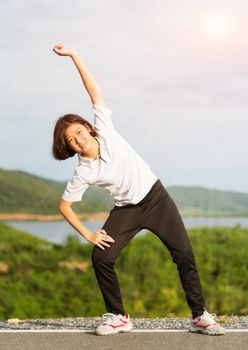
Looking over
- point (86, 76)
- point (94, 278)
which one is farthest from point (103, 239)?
point (94, 278)

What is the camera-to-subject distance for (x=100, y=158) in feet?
16.2

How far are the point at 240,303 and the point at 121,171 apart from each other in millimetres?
5733

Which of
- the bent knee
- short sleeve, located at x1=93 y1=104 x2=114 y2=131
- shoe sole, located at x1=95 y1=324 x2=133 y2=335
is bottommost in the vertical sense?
shoe sole, located at x1=95 y1=324 x2=133 y2=335

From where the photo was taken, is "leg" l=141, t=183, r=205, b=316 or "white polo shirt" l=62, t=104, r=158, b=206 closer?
"white polo shirt" l=62, t=104, r=158, b=206

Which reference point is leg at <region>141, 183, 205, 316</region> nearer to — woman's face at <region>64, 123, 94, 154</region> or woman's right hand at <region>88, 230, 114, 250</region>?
woman's right hand at <region>88, 230, 114, 250</region>

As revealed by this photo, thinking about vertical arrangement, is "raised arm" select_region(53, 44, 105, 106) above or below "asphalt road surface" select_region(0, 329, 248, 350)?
above

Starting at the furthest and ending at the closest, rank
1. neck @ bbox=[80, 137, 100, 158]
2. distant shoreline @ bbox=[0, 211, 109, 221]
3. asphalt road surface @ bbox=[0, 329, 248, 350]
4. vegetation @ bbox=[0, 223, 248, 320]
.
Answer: distant shoreline @ bbox=[0, 211, 109, 221], vegetation @ bbox=[0, 223, 248, 320], neck @ bbox=[80, 137, 100, 158], asphalt road surface @ bbox=[0, 329, 248, 350]

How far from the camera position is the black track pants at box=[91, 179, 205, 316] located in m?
4.98

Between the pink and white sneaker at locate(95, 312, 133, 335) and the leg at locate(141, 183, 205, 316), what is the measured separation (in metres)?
0.50

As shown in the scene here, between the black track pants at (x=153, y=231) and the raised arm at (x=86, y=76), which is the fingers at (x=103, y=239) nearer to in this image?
the black track pants at (x=153, y=231)

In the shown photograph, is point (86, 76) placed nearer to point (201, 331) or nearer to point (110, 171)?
point (110, 171)

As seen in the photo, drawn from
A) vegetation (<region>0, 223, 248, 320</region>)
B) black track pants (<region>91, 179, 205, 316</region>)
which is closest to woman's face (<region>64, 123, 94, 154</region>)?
black track pants (<region>91, 179, 205, 316</region>)

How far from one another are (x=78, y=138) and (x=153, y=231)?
0.84 meters

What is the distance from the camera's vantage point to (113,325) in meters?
5.14
